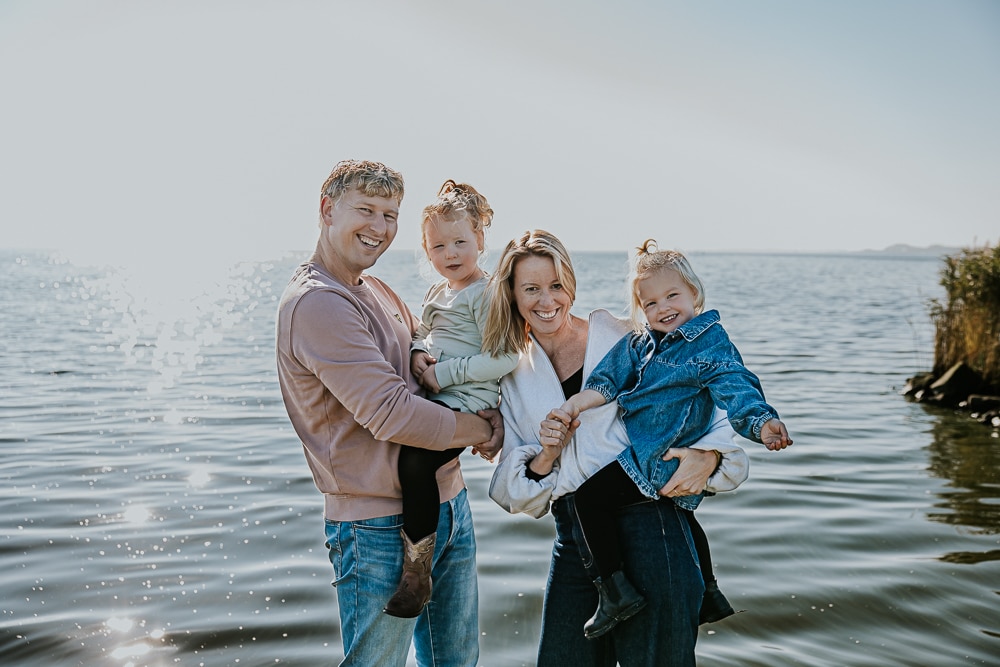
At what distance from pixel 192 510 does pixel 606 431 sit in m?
5.14

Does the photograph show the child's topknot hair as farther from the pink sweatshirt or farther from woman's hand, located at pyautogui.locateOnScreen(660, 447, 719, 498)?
woman's hand, located at pyautogui.locateOnScreen(660, 447, 719, 498)

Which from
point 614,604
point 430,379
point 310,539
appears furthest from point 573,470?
point 310,539

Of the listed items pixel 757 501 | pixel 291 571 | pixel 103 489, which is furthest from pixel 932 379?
pixel 103 489

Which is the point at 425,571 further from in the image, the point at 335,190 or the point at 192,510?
the point at 192,510

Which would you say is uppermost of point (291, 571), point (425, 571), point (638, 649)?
point (425, 571)

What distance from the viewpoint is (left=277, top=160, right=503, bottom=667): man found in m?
2.38

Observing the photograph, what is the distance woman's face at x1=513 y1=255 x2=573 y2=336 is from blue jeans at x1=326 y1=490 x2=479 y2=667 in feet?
2.19

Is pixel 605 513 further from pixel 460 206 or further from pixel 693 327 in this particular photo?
pixel 460 206

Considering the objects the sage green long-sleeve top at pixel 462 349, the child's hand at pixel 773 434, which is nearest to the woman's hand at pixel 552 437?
the sage green long-sleeve top at pixel 462 349

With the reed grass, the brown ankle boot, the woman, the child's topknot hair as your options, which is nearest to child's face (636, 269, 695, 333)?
the woman

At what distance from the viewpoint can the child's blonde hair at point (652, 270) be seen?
2701 mm

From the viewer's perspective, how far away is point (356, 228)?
2.51 metres

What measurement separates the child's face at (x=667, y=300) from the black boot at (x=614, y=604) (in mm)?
802

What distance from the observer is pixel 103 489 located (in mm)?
7301
